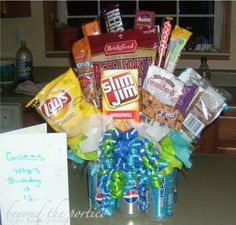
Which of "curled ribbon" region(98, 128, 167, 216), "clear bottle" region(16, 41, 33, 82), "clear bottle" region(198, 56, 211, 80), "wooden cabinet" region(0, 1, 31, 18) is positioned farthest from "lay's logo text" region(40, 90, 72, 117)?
"wooden cabinet" region(0, 1, 31, 18)

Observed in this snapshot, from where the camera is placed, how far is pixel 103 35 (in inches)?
36.6

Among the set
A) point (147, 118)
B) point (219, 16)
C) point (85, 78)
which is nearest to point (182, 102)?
point (147, 118)

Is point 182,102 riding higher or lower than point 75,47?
lower

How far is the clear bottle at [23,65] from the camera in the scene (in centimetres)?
298

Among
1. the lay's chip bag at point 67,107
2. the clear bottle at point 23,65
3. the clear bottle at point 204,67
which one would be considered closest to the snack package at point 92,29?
the lay's chip bag at point 67,107

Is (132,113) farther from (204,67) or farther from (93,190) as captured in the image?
(204,67)

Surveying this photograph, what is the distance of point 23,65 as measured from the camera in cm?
298

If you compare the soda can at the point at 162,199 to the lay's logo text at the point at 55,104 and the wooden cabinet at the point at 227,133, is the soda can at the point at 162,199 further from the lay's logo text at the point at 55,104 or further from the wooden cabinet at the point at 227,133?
the wooden cabinet at the point at 227,133

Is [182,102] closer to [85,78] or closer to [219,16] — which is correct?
[85,78]

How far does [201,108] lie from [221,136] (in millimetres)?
1610

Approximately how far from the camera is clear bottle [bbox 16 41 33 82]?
2982 mm

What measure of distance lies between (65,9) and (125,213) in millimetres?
Answer: 2548

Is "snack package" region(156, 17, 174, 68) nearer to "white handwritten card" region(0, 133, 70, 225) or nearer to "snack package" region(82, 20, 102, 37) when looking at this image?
"snack package" region(82, 20, 102, 37)

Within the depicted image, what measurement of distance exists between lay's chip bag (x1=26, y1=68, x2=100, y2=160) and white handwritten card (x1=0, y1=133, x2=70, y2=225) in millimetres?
97
